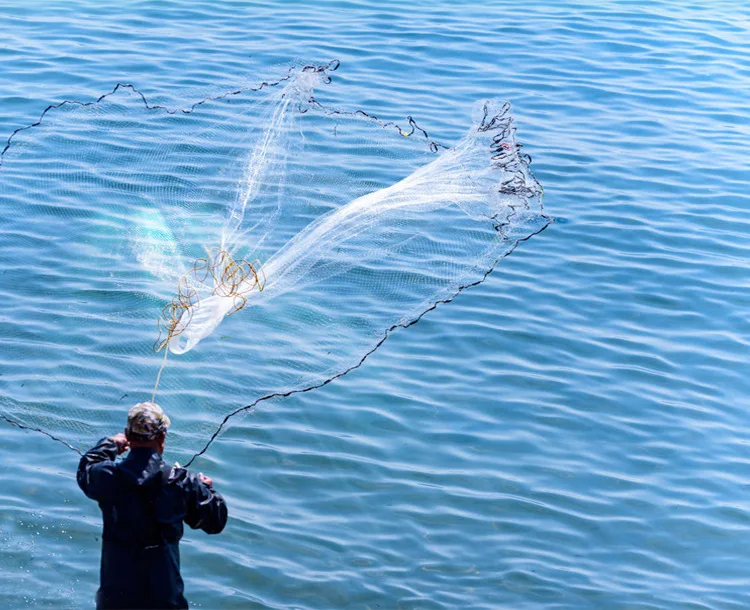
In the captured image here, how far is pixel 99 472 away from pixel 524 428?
150 inches

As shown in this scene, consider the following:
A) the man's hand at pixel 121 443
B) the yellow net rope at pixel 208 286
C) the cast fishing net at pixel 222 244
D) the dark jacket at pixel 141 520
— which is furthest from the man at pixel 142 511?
the yellow net rope at pixel 208 286

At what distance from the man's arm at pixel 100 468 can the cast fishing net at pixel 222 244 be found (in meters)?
0.59

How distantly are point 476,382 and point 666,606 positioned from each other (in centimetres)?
247

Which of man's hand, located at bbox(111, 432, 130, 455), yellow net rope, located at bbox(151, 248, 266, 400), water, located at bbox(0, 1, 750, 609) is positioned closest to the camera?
man's hand, located at bbox(111, 432, 130, 455)

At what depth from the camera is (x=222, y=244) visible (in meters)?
6.96

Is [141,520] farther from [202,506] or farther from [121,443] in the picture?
[121,443]

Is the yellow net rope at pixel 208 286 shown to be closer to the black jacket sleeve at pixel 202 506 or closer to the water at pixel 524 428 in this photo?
the water at pixel 524 428

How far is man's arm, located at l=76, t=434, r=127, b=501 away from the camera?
497cm

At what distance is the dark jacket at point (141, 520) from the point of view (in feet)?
16.3

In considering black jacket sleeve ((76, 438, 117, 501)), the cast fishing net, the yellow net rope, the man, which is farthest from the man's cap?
the yellow net rope

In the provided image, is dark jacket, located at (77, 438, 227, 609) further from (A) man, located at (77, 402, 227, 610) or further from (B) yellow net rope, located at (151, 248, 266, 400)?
(B) yellow net rope, located at (151, 248, 266, 400)

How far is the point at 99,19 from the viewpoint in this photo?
54.1 ft

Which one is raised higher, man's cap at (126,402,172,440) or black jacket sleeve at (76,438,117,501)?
man's cap at (126,402,172,440)

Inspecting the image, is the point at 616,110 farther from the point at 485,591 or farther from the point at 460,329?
the point at 485,591
